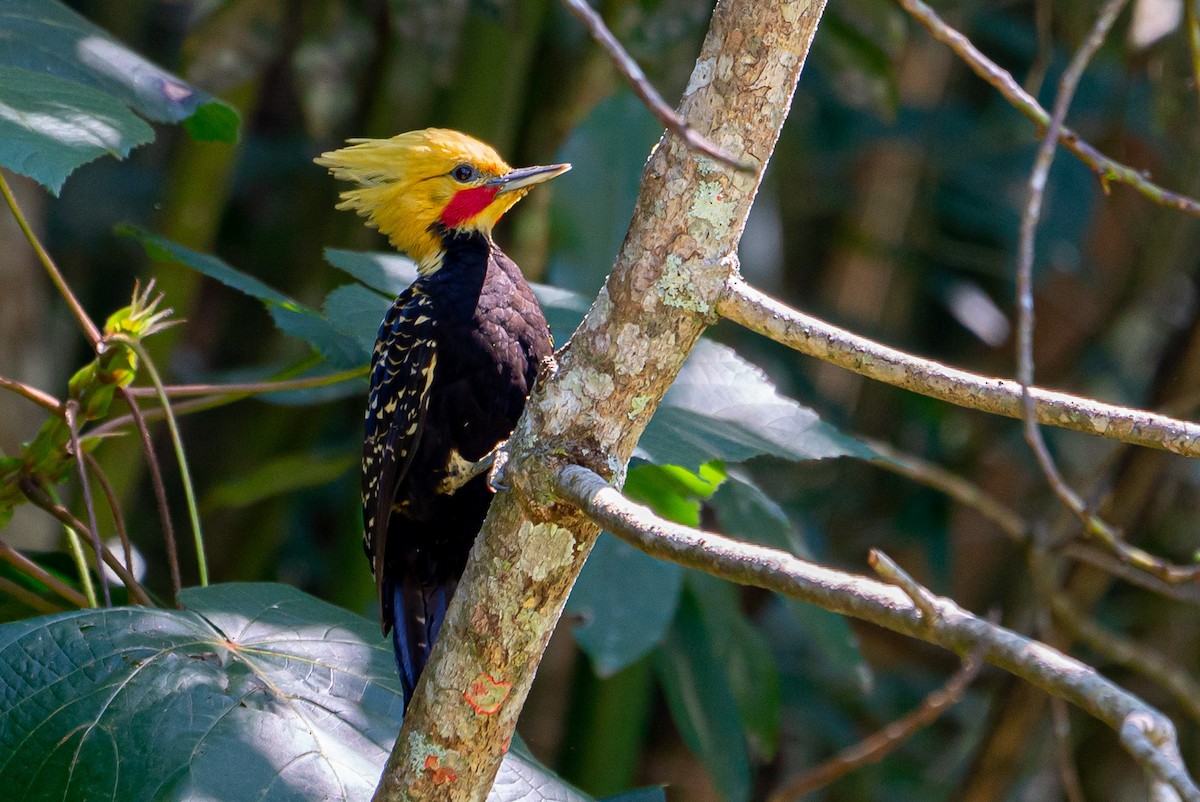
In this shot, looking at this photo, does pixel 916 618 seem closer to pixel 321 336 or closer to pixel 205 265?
pixel 321 336

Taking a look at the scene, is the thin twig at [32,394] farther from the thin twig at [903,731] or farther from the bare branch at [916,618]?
the thin twig at [903,731]

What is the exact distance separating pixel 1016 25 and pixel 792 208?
45.9 inches

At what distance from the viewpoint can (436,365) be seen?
7.50 feet

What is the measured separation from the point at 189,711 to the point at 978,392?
971 millimetres

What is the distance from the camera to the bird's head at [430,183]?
2.57m

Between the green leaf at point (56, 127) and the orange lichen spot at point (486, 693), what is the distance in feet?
2.58

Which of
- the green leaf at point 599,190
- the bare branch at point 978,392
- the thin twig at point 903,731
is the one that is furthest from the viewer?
the green leaf at point 599,190

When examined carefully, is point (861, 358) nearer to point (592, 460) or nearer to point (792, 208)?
point (592, 460)

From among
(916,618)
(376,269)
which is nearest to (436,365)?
(376,269)

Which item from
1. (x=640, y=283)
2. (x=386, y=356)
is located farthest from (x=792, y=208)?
(x=640, y=283)

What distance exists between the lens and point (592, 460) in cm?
137

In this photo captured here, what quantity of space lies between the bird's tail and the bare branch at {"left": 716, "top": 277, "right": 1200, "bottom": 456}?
1.31m

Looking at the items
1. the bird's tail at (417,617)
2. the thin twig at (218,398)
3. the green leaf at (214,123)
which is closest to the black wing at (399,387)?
the bird's tail at (417,617)

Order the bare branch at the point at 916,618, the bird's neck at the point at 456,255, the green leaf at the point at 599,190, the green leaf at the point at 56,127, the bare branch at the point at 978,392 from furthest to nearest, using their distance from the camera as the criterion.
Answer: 1. the green leaf at the point at 599,190
2. the bird's neck at the point at 456,255
3. the green leaf at the point at 56,127
4. the bare branch at the point at 978,392
5. the bare branch at the point at 916,618
